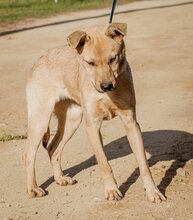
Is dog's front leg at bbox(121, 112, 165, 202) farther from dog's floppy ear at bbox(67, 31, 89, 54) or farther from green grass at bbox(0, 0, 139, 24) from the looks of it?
green grass at bbox(0, 0, 139, 24)

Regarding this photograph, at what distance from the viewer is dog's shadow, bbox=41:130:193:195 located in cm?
661

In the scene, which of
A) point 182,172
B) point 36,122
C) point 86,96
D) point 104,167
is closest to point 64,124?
point 36,122

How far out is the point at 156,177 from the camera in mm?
6543

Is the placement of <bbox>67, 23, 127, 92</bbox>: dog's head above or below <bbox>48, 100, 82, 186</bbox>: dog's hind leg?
above

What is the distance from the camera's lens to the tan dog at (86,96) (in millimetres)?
5719

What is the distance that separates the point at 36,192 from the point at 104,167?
901mm

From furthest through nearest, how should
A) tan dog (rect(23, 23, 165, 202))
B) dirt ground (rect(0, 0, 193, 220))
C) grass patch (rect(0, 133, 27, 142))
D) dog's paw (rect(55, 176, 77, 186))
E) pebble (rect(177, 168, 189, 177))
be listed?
1. grass patch (rect(0, 133, 27, 142))
2. dog's paw (rect(55, 176, 77, 186))
3. pebble (rect(177, 168, 189, 177))
4. dirt ground (rect(0, 0, 193, 220))
5. tan dog (rect(23, 23, 165, 202))

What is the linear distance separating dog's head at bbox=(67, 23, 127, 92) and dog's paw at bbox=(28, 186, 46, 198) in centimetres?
145

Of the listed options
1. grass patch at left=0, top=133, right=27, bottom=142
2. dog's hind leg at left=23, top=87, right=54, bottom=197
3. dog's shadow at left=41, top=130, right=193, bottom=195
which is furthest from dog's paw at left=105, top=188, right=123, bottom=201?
grass patch at left=0, top=133, right=27, bottom=142

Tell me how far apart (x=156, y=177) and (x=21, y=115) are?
12.6 ft

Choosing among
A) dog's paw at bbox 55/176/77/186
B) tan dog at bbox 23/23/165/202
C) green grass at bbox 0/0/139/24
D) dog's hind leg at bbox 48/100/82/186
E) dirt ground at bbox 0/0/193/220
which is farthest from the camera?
green grass at bbox 0/0/139/24

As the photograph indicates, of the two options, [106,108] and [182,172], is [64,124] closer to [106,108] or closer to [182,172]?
[106,108]

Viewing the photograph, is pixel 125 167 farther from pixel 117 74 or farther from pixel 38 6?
pixel 38 6

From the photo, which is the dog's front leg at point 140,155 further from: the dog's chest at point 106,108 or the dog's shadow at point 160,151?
the dog's shadow at point 160,151
